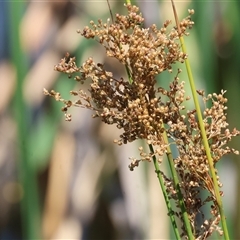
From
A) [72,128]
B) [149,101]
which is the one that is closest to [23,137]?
[72,128]

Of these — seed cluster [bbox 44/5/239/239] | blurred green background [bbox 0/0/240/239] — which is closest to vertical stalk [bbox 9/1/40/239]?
blurred green background [bbox 0/0/240/239]

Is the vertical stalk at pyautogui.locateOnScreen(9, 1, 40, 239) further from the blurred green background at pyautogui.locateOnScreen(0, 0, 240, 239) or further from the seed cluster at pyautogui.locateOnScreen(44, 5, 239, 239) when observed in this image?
the seed cluster at pyautogui.locateOnScreen(44, 5, 239, 239)

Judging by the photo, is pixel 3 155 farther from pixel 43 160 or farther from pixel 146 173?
pixel 146 173

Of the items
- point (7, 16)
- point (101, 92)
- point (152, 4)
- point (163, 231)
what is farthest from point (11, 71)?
point (101, 92)

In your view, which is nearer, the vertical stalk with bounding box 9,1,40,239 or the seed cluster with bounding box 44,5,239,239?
the seed cluster with bounding box 44,5,239,239

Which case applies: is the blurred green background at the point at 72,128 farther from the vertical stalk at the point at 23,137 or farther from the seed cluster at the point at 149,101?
the seed cluster at the point at 149,101

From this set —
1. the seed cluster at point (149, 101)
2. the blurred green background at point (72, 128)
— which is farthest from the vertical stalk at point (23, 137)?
the seed cluster at point (149, 101)

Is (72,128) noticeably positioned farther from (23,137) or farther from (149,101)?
(149,101)

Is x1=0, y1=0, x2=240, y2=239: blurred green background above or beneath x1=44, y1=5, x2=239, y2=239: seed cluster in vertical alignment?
above
